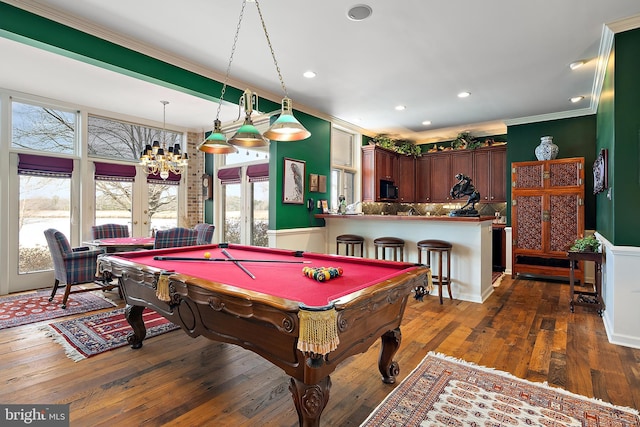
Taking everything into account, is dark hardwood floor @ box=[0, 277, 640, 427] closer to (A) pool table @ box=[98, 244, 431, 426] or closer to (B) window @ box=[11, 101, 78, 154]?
(A) pool table @ box=[98, 244, 431, 426]

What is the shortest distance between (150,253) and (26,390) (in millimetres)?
1194

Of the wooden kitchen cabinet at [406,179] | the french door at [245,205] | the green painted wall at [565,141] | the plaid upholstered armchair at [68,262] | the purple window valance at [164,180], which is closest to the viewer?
the plaid upholstered armchair at [68,262]

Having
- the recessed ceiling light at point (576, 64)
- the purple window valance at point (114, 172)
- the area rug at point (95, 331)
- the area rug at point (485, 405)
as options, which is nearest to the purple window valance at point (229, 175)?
the purple window valance at point (114, 172)

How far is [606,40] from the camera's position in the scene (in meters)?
3.15

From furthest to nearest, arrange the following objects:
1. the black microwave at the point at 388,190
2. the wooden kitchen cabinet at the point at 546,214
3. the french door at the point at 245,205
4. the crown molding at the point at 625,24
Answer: the black microwave at the point at 388,190 < the french door at the point at 245,205 < the wooden kitchen cabinet at the point at 546,214 < the crown molding at the point at 625,24

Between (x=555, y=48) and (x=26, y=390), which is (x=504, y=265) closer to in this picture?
(x=555, y=48)

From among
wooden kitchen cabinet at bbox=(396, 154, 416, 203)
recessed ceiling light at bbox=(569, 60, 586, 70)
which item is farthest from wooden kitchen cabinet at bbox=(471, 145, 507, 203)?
recessed ceiling light at bbox=(569, 60, 586, 70)

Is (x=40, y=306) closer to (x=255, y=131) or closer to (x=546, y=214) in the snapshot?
(x=255, y=131)

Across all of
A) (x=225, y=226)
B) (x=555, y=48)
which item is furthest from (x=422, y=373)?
(x=225, y=226)

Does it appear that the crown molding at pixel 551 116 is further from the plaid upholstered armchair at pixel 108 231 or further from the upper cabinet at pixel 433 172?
the plaid upholstered armchair at pixel 108 231

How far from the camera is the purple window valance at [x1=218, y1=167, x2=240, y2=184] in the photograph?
6491mm

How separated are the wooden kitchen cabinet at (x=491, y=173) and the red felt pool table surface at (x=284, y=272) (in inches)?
214

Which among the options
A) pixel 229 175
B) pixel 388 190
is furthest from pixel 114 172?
pixel 388 190

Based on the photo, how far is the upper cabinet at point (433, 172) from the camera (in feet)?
21.9
